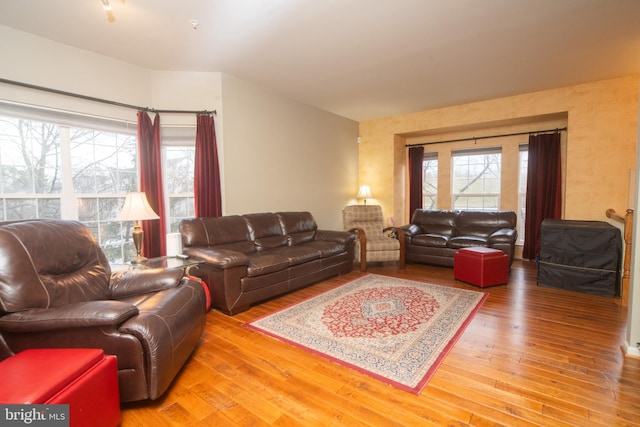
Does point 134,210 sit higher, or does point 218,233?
point 134,210

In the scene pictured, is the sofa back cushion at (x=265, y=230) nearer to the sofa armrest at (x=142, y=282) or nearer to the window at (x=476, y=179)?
the sofa armrest at (x=142, y=282)

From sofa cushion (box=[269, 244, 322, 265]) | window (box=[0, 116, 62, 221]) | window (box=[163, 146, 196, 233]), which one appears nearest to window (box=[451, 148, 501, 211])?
sofa cushion (box=[269, 244, 322, 265])

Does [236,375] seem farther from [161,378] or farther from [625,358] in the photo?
[625,358]

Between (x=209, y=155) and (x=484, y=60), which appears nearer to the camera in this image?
(x=484, y=60)

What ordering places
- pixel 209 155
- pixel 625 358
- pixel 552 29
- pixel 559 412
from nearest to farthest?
pixel 559 412 → pixel 625 358 → pixel 552 29 → pixel 209 155

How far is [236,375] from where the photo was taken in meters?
1.96

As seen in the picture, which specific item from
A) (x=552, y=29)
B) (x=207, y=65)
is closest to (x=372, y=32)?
(x=552, y=29)

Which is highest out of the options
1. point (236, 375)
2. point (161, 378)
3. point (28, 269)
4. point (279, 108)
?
point (279, 108)

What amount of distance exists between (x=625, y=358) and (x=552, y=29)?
109 inches

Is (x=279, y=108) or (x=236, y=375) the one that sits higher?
(x=279, y=108)

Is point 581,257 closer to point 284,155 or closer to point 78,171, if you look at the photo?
point 284,155

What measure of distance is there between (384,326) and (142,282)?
1.96 m

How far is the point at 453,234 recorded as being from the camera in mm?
4980

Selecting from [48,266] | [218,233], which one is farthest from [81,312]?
[218,233]
